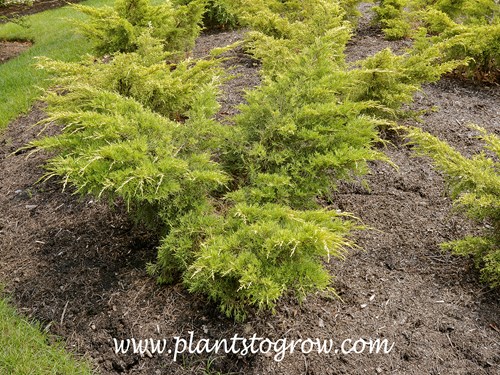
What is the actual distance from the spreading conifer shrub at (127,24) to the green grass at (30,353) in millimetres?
3149

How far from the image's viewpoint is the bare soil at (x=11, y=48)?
381 inches

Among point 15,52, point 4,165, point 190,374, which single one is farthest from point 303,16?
point 15,52

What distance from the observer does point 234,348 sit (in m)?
2.82

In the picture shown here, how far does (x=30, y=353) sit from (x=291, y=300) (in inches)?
62.3

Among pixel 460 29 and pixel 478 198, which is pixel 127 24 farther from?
pixel 478 198

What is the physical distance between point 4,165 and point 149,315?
2893 mm

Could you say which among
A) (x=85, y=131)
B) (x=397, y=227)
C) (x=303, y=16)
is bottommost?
(x=397, y=227)

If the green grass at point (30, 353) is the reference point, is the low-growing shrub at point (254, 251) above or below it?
above

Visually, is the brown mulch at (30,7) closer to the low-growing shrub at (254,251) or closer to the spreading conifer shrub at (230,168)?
the spreading conifer shrub at (230,168)

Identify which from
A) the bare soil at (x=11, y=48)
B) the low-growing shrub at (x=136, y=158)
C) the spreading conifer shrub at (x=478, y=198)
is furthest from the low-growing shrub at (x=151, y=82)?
the bare soil at (x=11, y=48)

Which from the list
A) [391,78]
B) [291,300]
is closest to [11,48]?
[391,78]

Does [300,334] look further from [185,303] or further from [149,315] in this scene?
[149,315]

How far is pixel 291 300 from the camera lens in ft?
10.3

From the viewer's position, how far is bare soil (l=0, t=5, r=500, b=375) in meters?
2.81
